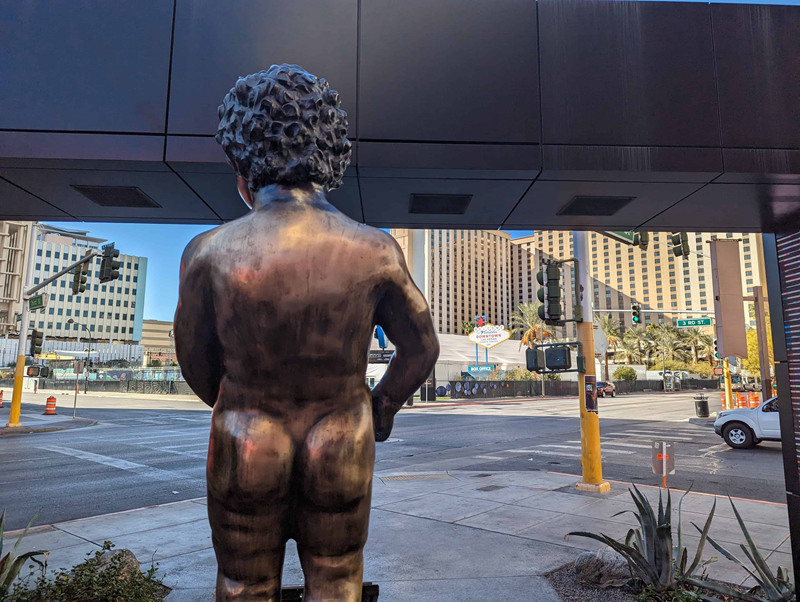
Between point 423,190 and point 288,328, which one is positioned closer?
point 288,328

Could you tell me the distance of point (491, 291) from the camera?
441ft

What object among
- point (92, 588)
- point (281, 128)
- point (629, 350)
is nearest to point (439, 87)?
point (281, 128)

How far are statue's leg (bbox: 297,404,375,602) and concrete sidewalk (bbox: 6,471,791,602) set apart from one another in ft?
8.35

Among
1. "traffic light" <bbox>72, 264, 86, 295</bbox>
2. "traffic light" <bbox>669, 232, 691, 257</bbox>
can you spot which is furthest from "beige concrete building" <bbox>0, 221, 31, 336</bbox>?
"traffic light" <bbox>669, 232, 691, 257</bbox>

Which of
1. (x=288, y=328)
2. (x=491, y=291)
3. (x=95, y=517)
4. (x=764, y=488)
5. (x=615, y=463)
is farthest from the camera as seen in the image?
(x=491, y=291)

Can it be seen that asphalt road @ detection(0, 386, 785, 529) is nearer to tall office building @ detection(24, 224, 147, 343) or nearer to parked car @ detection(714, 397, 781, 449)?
parked car @ detection(714, 397, 781, 449)

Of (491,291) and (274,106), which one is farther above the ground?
(491,291)

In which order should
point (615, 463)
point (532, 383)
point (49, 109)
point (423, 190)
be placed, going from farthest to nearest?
point (532, 383) → point (615, 463) → point (423, 190) → point (49, 109)

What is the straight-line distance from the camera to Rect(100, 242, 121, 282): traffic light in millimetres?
13938

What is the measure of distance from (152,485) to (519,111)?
8712mm

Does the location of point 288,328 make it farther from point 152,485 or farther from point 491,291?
point 491,291

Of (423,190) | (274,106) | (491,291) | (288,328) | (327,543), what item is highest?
(491,291)

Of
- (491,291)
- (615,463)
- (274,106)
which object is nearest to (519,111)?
(274,106)

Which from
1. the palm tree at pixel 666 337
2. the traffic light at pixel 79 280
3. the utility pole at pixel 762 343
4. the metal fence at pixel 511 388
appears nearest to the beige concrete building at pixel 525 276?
the palm tree at pixel 666 337
